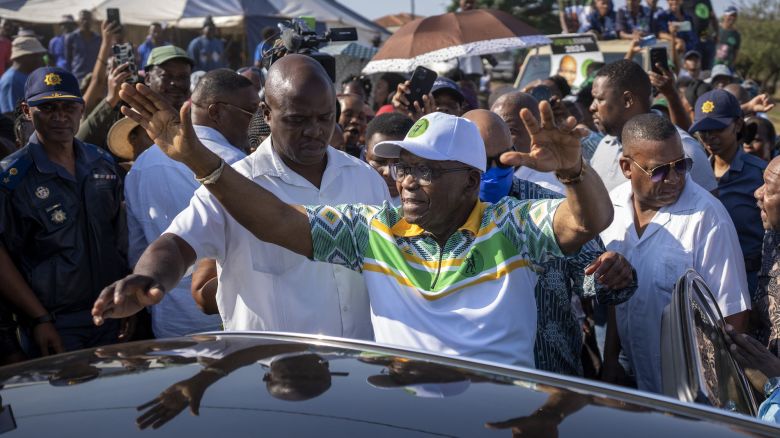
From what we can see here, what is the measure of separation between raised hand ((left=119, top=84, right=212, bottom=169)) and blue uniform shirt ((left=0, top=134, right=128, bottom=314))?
187 centimetres

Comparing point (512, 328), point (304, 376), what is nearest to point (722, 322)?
point (512, 328)

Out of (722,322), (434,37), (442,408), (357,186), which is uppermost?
(434,37)

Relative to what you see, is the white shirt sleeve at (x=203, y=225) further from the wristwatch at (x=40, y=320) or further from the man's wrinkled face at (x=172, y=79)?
the man's wrinkled face at (x=172, y=79)

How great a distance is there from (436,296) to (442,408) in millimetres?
1042

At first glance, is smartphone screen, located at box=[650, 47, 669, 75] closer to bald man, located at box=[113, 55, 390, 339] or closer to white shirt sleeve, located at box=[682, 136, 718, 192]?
white shirt sleeve, located at box=[682, 136, 718, 192]

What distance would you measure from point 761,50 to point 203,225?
30.0 meters

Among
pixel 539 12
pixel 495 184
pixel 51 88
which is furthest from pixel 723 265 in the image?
pixel 539 12

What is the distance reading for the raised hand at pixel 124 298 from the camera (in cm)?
271

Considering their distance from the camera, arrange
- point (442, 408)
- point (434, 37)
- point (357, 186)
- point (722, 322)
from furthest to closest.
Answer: point (434, 37), point (357, 186), point (722, 322), point (442, 408)

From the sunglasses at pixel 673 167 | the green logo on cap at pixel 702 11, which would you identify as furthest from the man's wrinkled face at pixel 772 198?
the green logo on cap at pixel 702 11

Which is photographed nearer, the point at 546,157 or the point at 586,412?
the point at 586,412

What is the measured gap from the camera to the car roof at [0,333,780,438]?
1.97m

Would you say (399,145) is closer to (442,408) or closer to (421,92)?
(442,408)

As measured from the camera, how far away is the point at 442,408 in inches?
80.9
